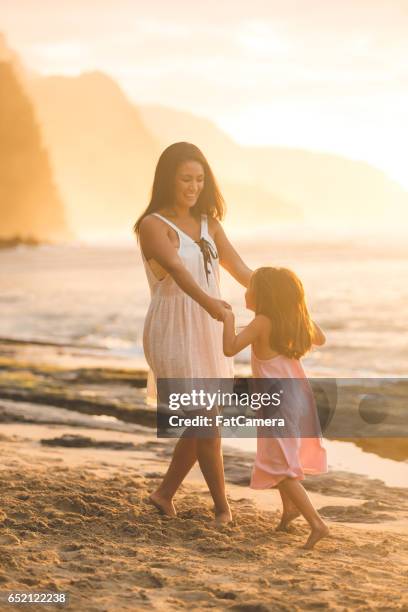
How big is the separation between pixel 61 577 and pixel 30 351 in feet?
35.6

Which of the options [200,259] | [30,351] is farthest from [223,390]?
[30,351]

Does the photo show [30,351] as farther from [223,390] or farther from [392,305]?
[392,305]

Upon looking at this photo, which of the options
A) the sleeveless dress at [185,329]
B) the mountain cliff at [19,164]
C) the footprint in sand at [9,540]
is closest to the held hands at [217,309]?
the sleeveless dress at [185,329]

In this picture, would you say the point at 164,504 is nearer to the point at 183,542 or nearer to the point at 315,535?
the point at 183,542

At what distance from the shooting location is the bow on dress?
15.5 feet

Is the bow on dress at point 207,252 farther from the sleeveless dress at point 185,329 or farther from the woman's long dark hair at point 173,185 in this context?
the woman's long dark hair at point 173,185

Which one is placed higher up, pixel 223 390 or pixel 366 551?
pixel 223 390

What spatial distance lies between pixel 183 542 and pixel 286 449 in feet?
2.21

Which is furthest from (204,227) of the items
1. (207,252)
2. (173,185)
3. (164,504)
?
(164,504)

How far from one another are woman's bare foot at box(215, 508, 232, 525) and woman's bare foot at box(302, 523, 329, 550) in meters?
0.55

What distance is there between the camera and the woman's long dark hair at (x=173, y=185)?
4770 mm

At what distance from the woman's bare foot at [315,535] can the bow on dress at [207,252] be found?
1.37 metres

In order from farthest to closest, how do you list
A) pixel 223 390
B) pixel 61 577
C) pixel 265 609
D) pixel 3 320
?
pixel 3 320 → pixel 223 390 → pixel 61 577 → pixel 265 609

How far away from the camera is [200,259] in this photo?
473 cm
